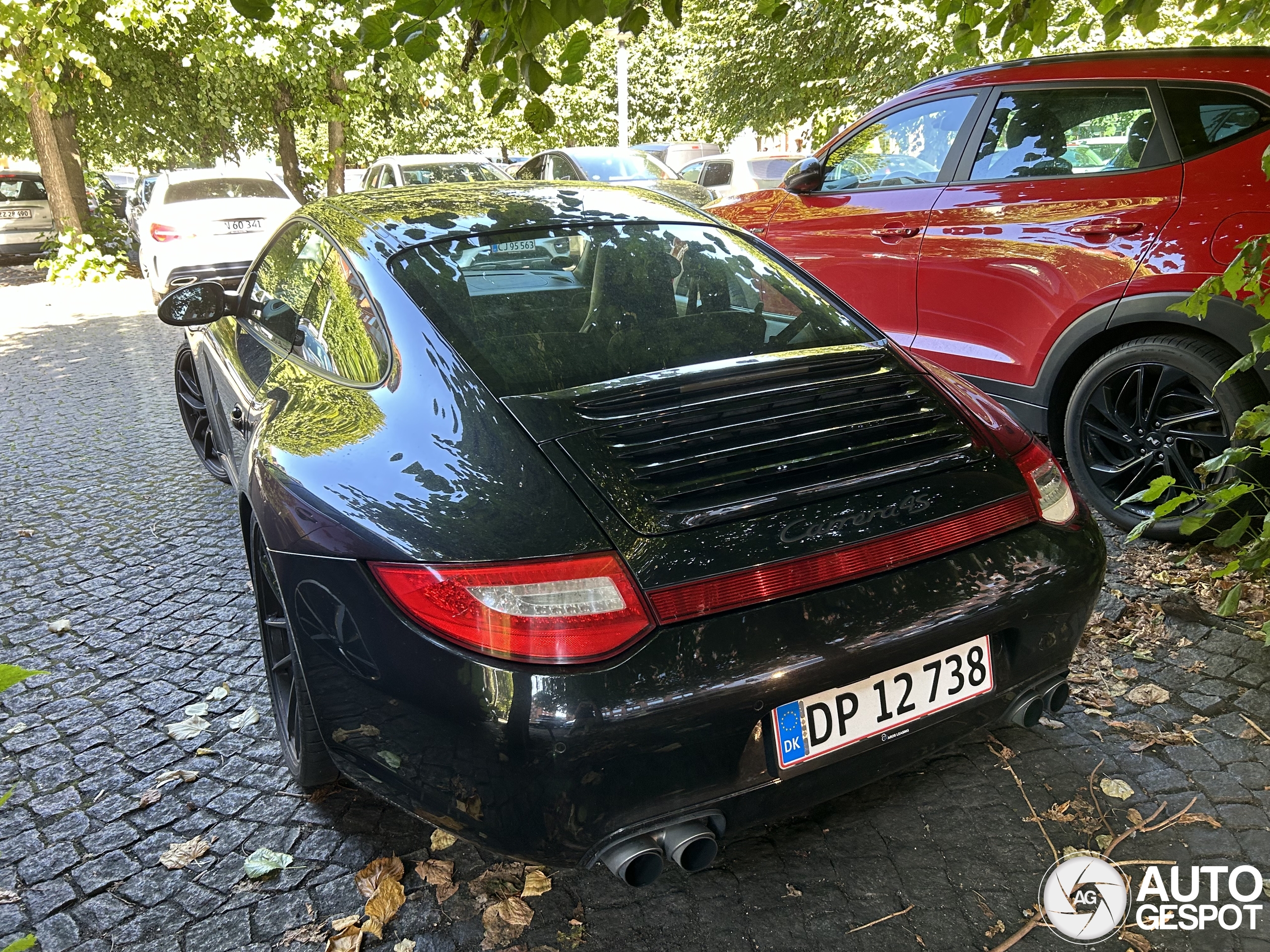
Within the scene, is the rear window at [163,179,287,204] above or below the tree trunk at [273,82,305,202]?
below

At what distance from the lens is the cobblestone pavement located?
7.29ft

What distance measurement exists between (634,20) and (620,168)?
429 inches

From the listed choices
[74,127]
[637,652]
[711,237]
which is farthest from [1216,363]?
[74,127]

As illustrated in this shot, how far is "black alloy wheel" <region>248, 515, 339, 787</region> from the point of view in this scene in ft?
7.92

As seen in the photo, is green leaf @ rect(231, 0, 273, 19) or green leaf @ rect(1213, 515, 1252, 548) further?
green leaf @ rect(1213, 515, 1252, 548)

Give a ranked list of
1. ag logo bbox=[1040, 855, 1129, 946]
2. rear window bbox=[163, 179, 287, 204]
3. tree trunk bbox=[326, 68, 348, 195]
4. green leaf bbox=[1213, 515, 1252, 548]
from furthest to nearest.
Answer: tree trunk bbox=[326, 68, 348, 195] → rear window bbox=[163, 179, 287, 204] → green leaf bbox=[1213, 515, 1252, 548] → ag logo bbox=[1040, 855, 1129, 946]

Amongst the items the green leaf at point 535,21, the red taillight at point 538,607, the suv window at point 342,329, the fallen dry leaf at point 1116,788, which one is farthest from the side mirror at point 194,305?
the fallen dry leaf at point 1116,788

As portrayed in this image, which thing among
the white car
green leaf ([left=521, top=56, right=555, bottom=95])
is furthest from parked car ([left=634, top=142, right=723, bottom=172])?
green leaf ([left=521, top=56, right=555, bottom=95])

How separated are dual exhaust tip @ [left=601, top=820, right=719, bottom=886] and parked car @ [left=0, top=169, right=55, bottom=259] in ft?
66.2

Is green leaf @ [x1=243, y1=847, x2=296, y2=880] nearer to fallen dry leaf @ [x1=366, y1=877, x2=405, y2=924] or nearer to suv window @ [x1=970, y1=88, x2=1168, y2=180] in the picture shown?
fallen dry leaf @ [x1=366, y1=877, x2=405, y2=924]

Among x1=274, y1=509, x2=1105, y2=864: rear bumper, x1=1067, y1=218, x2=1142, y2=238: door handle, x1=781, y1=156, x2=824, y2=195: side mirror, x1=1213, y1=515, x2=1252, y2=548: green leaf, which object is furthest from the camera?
x1=781, y1=156, x2=824, y2=195: side mirror

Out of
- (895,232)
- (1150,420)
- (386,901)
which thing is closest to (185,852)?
(386,901)

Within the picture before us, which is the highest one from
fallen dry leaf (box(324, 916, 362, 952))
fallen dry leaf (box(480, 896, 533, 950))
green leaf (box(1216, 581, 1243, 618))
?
green leaf (box(1216, 581, 1243, 618))

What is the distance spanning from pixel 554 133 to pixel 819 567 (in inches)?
1191
